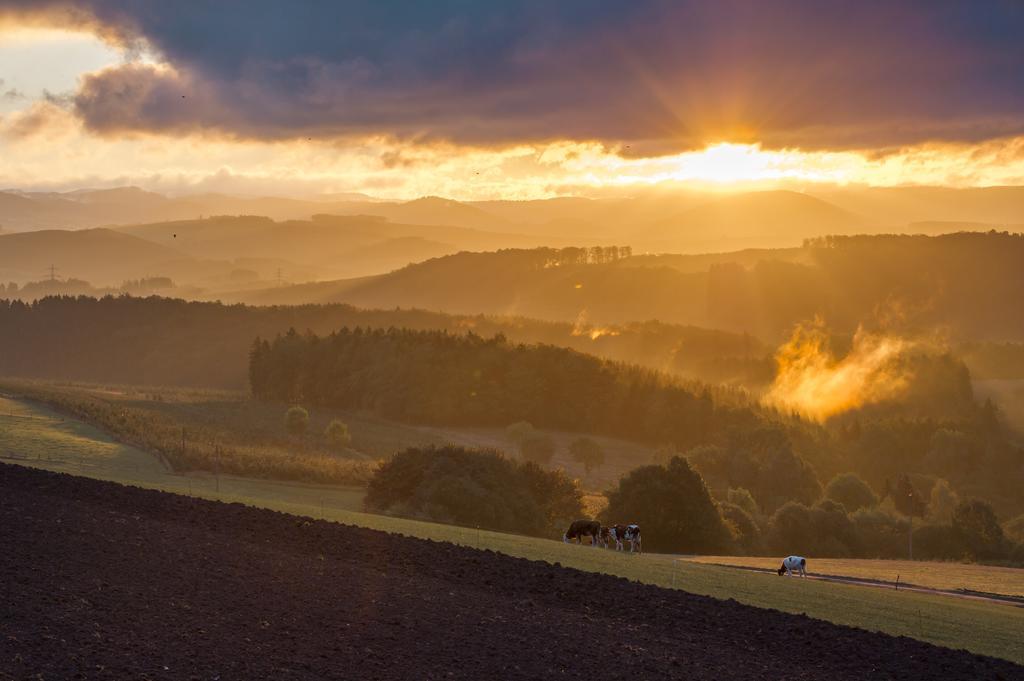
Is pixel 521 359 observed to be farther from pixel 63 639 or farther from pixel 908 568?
pixel 63 639

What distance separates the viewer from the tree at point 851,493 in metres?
106

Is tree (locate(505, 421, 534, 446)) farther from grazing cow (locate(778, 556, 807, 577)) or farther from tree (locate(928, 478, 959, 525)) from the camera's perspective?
grazing cow (locate(778, 556, 807, 577))

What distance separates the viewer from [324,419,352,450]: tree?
→ 114144 millimetres

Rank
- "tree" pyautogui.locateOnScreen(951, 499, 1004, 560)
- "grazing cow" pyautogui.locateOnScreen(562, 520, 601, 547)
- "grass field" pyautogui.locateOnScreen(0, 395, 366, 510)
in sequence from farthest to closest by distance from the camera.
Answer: "tree" pyautogui.locateOnScreen(951, 499, 1004, 560)
"grass field" pyautogui.locateOnScreen(0, 395, 366, 510)
"grazing cow" pyautogui.locateOnScreen(562, 520, 601, 547)

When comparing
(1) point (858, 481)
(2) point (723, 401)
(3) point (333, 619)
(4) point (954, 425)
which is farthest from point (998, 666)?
(4) point (954, 425)

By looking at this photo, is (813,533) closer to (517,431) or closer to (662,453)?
(662,453)

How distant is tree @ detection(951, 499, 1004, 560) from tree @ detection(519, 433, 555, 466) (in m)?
55.2

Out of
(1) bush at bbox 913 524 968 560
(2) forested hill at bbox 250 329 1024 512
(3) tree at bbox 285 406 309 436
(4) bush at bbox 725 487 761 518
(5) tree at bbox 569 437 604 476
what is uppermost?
(2) forested hill at bbox 250 329 1024 512

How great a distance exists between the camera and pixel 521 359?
16238cm

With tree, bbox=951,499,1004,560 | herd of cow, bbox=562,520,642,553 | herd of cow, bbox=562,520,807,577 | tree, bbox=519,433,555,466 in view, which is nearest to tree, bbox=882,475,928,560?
tree, bbox=951,499,1004,560

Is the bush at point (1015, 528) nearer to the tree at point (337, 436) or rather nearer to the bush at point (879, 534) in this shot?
the bush at point (879, 534)

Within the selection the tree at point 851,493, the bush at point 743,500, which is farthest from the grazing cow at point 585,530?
the tree at point 851,493

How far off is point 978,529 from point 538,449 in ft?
192

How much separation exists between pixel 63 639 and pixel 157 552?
8675 mm
